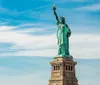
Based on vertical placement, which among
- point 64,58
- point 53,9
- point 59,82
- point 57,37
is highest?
point 53,9

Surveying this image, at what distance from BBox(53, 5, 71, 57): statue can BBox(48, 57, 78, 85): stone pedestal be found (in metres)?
1.78

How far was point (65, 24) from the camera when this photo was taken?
70.9 m

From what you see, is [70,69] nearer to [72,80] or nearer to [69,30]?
[72,80]

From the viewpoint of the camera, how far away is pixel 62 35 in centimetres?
7044

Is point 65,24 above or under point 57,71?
above

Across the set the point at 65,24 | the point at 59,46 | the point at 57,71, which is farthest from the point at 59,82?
the point at 65,24

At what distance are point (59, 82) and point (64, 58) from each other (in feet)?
14.9

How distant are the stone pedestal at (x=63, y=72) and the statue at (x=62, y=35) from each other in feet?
5.84

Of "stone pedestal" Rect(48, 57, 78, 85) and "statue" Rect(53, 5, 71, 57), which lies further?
"statue" Rect(53, 5, 71, 57)

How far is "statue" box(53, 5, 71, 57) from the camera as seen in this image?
6981cm

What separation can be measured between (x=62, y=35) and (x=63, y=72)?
7354 millimetres

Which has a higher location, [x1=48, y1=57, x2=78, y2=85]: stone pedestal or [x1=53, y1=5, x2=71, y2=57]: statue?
[x1=53, y1=5, x2=71, y2=57]: statue

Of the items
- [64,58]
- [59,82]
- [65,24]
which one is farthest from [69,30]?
[59,82]

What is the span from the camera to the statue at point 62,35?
6981 centimetres
